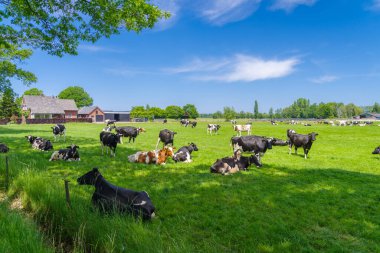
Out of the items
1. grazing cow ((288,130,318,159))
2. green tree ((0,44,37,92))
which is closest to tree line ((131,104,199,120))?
green tree ((0,44,37,92))

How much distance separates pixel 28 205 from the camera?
591 centimetres

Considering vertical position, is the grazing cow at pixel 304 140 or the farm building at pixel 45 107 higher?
the farm building at pixel 45 107

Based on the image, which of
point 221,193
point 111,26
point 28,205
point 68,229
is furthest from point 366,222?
point 111,26

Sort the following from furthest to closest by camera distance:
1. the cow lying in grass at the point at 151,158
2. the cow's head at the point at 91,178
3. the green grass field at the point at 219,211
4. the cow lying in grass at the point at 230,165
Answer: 1. the cow lying in grass at the point at 151,158
2. the cow lying in grass at the point at 230,165
3. the cow's head at the point at 91,178
4. the green grass field at the point at 219,211

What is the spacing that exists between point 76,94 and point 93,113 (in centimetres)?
3645

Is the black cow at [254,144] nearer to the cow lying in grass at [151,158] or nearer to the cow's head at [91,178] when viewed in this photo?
the cow lying in grass at [151,158]

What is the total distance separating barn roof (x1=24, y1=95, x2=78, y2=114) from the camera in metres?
72.4

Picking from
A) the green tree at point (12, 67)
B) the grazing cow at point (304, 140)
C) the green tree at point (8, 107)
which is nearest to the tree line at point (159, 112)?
the green tree at point (8, 107)

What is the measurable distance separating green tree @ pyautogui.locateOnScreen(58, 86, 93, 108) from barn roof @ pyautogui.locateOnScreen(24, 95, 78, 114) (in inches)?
1497

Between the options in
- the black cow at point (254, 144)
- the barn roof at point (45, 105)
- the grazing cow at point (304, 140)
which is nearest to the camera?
the black cow at point (254, 144)

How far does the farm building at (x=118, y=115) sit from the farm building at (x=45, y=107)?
1614 centimetres

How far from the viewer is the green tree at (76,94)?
118m

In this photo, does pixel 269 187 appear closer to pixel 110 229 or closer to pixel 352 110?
pixel 110 229

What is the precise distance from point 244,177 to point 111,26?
30.6 ft
